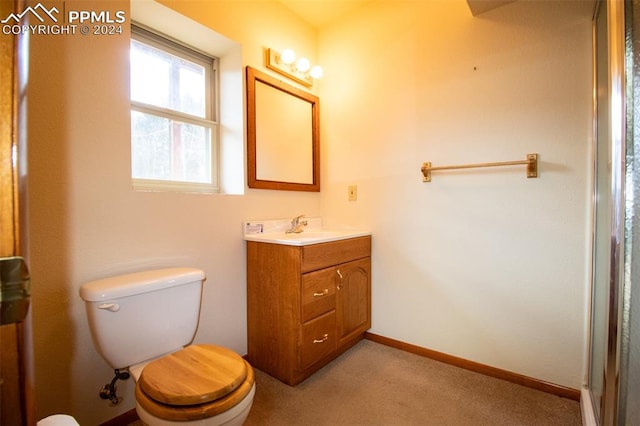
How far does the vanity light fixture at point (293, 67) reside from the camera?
2.07 metres

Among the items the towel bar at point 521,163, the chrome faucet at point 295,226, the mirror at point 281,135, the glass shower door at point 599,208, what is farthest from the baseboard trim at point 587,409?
the mirror at point 281,135

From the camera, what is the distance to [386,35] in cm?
212

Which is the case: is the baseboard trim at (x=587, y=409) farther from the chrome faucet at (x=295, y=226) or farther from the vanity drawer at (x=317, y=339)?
the chrome faucet at (x=295, y=226)

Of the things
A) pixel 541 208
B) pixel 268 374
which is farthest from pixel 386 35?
pixel 268 374

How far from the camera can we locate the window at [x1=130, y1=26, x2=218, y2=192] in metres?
1.66

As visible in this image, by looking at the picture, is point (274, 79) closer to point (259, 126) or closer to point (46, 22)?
point (259, 126)

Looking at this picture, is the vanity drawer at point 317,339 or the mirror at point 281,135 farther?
the mirror at point 281,135

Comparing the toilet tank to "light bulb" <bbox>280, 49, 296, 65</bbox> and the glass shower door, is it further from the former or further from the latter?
the glass shower door

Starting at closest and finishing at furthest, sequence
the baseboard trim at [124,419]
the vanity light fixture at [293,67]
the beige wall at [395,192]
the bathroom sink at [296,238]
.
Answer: the beige wall at [395,192] < the baseboard trim at [124,419] < the bathroom sink at [296,238] < the vanity light fixture at [293,67]

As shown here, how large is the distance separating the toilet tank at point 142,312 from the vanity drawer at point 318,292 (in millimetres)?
562

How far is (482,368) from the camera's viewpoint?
70.0 inches

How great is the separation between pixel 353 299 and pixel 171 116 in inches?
64.7

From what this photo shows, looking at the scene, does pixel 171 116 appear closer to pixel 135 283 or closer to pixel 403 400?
pixel 135 283

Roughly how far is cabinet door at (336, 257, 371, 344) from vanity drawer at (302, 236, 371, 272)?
0.05 m
